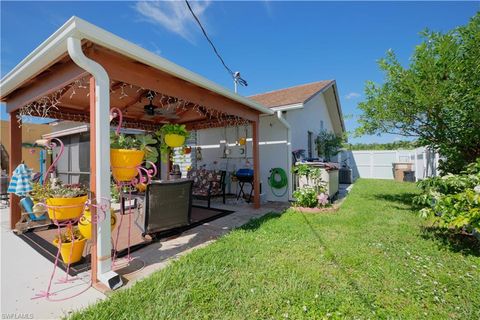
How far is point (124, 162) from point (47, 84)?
1.75 m

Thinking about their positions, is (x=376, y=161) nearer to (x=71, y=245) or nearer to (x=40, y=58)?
(x=71, y=245)

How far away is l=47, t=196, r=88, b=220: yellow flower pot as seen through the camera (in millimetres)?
2395

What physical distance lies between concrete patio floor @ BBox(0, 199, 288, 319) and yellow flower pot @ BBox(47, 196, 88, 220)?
2.33ft

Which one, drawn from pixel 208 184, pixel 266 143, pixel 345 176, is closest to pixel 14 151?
pixel 208 184

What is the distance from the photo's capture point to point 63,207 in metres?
2.35

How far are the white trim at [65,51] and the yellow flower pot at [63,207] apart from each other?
1.67m

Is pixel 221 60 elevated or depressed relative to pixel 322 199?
elevated

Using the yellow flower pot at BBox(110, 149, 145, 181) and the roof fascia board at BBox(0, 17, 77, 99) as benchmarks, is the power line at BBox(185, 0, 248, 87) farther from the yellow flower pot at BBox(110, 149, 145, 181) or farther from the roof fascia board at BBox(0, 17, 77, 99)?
the yellow flower pot at BBox(110, 149, 145, 181)

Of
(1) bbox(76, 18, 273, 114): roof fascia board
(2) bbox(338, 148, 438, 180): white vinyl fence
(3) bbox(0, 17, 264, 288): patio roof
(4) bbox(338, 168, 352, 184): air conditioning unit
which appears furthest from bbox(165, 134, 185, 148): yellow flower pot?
(2) bbox(338, 148, 438, 180): white vinyl fence

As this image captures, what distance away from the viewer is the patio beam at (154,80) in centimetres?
260

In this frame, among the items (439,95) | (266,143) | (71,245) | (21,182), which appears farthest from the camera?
(266,143)

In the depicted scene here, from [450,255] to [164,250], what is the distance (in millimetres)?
3849

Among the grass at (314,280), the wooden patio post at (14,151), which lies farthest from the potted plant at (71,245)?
the wooden patio post at (14,151)

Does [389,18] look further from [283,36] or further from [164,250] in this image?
[164,250]
